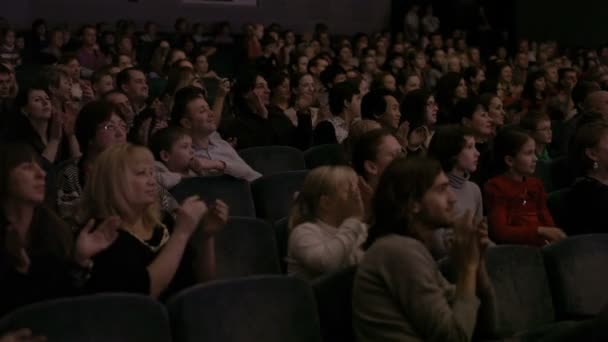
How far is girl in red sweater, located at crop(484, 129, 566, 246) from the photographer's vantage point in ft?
11.5

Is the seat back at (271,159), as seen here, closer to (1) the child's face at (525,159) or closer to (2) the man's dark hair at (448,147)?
(2) the man's dark hair at (448,147)

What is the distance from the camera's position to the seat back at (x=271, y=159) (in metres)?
4.38

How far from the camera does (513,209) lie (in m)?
3.59

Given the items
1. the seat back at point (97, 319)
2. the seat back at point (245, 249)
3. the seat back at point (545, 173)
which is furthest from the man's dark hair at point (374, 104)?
the seat back at point (97, 319)

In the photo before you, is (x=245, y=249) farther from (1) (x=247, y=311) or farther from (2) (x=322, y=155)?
(2) (x=322, y=155)

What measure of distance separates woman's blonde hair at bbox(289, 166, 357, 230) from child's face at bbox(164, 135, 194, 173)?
77 centimetres

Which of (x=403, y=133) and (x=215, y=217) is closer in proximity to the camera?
(x=215, y=217)

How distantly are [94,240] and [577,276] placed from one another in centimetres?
153

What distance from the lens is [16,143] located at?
2391 mm

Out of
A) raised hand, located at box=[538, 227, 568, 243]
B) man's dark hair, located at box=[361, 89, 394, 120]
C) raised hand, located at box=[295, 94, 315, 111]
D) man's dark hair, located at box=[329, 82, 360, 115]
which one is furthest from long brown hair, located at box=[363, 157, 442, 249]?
raised hand, located at box=[295, 94, 315, 111]

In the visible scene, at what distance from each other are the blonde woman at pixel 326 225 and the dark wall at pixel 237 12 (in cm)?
836

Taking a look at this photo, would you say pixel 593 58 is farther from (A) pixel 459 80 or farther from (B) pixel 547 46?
(A) pixel 459 80

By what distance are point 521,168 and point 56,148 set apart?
1.99 m

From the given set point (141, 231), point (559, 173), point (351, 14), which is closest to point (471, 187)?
point (559, 173)
